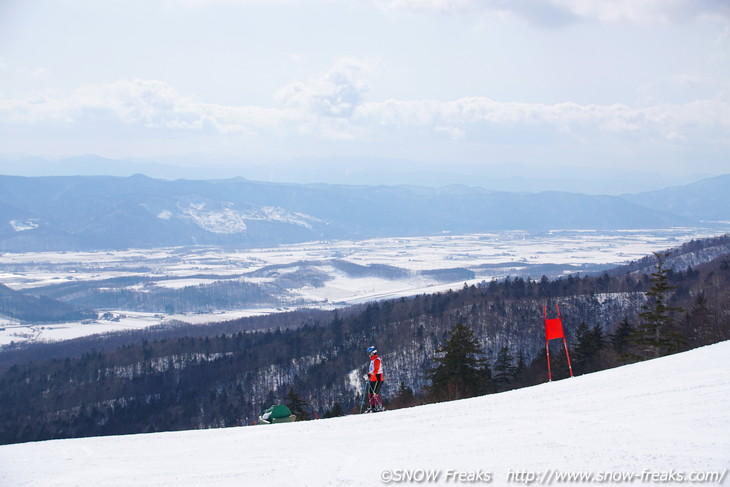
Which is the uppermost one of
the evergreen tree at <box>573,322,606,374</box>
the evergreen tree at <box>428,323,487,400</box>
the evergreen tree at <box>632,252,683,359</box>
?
the evergreen tree at <box>632,252,683,359</box>

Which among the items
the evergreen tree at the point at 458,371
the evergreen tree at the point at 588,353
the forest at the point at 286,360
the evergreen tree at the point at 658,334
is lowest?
the forest at the point at 286,360

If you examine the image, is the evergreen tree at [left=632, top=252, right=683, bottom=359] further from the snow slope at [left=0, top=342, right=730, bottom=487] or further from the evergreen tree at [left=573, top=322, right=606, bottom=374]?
the snow slope at [left=0, top=342, right=730, bottom=487]

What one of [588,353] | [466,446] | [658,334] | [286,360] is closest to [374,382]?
[466,446]

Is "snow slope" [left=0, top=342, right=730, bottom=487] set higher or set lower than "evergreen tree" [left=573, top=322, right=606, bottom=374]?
higher

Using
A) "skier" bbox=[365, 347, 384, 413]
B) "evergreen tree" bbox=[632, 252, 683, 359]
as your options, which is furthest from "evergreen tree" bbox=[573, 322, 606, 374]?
"skier" bbox=[365, 347, 384, 413]

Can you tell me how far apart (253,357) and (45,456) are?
74.7 metres

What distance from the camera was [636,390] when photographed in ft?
47.5

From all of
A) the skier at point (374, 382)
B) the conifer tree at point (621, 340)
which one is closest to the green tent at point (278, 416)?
the skier at point (374, 382)

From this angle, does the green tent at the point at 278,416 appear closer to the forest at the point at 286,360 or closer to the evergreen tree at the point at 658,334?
the evergreen tree at the point at 658,334

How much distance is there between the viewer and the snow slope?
9742mm

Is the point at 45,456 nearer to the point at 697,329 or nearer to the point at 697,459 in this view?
the point at 697,459

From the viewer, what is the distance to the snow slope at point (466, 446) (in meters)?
9.74

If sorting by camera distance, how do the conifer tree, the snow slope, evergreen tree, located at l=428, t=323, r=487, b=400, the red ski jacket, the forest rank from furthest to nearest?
the forest, the conifer tree, evergreen tree, located at l=428, t=323, r=487, b=400, the red ski jacket, the snow slope

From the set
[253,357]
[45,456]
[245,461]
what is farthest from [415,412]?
[253,357]
